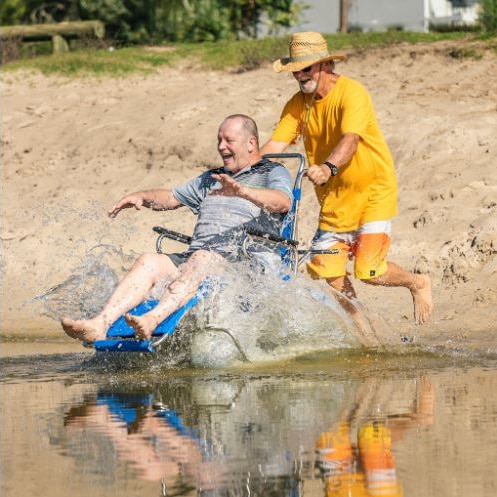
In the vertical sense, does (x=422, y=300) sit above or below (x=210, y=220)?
below

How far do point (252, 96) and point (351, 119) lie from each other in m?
7.29

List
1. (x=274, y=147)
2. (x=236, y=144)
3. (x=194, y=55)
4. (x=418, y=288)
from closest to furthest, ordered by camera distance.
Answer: (x=236, y=144), (x=274, y=147), (x=418, y=288), (x=194, y=55)

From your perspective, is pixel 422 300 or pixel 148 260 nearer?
pixel 148 260

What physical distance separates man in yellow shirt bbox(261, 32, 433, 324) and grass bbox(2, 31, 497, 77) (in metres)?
7.68

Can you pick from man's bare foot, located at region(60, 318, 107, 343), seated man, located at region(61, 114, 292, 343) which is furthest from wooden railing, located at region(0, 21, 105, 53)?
man's bare foot, located at region(60, 318, 107, 343)

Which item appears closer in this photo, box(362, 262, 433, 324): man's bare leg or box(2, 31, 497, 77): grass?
box(362, 262, 433, 324): man's bare leg

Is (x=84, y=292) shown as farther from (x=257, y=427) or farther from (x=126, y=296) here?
(x=257, y=427)

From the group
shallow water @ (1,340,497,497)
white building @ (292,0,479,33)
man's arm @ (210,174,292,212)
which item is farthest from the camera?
white building @ (292,0,479,33)

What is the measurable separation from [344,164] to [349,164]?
0.21m

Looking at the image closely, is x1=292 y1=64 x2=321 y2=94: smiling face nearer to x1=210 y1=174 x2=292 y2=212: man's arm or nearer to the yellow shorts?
x1=210 y1=174 x2=292 y2=212: man's arm

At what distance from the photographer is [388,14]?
29000mm

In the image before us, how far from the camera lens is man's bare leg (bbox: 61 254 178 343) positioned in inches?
360

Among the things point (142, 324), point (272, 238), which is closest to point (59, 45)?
point (272, 238)

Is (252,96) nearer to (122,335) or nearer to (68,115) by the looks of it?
(68,115)
